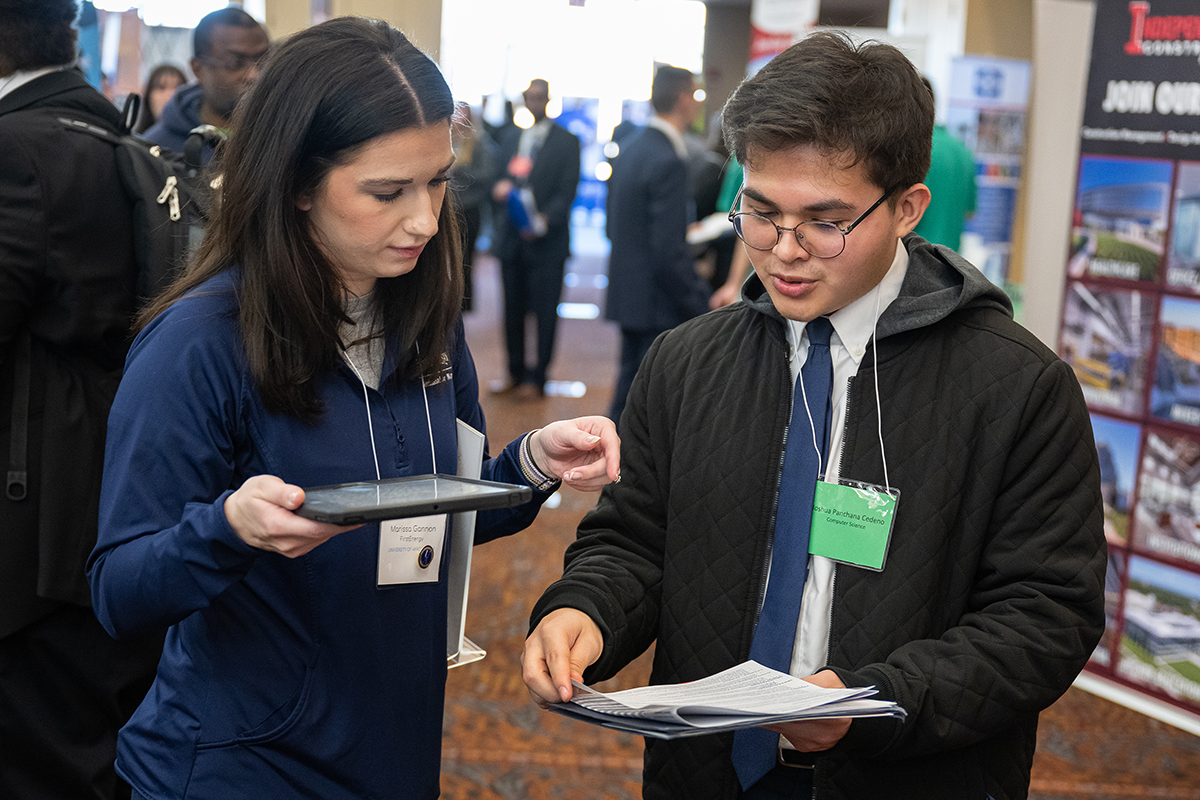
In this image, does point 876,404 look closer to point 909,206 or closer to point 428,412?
point 909,206

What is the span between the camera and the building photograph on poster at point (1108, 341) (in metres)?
3.48

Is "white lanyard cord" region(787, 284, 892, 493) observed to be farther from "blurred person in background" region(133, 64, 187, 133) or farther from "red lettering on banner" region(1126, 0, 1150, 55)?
"blurred person in background" region(133, 64, 187, 133)

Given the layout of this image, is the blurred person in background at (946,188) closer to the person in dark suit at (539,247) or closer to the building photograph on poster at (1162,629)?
the building photograph on poster at (1162,629)

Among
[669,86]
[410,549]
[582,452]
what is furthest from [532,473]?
[669,86]

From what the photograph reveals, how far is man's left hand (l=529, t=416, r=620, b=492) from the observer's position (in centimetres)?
146

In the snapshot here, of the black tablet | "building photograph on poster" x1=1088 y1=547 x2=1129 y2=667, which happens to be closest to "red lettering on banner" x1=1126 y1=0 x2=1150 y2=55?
"building photograph on poster" x1=1088 y1=547 x2=1129 y2=667

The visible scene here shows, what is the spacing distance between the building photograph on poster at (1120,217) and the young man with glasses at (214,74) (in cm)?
267

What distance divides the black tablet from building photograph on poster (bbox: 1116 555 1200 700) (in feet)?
9.73

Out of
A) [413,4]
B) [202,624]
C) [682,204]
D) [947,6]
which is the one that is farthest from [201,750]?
[947,6]

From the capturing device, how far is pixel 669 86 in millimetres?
5559

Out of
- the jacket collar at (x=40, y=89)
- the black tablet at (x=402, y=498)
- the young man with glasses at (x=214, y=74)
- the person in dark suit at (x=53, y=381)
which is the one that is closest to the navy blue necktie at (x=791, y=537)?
the black tablet at (x=402, y=498)

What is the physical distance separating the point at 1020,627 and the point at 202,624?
40.9 inches

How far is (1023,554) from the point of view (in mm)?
1381

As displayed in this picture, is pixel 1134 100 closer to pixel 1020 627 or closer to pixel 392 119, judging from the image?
pixel 1020 627
